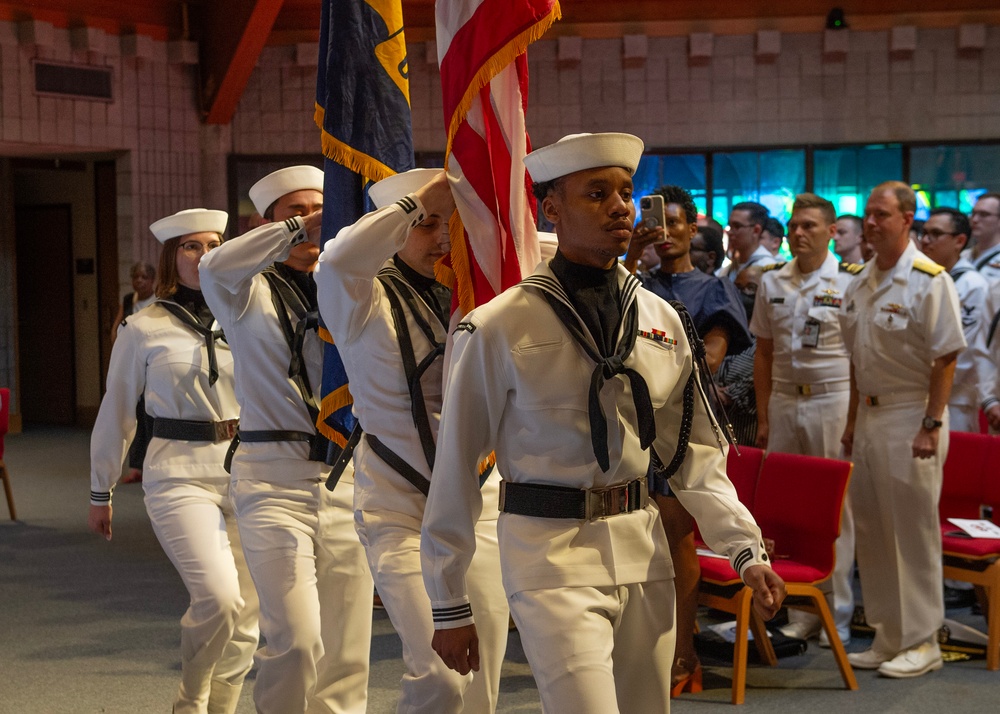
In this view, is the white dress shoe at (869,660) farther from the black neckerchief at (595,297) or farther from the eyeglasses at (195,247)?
the eyeglasses at (195,247)

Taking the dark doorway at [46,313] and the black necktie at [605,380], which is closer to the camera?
the black necktie at [605,380]

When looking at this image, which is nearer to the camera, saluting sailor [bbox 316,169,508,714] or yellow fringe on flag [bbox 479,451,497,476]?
saluting sailor [bbox 316,169,508,714]

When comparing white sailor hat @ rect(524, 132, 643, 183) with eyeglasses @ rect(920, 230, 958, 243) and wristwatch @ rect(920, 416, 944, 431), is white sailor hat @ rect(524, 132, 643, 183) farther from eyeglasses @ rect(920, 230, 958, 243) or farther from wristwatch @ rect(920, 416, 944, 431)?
eyeglasses @ rect(920, 230, 958, 243)

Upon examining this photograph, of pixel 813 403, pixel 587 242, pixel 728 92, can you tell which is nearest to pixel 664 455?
pixel 587 242

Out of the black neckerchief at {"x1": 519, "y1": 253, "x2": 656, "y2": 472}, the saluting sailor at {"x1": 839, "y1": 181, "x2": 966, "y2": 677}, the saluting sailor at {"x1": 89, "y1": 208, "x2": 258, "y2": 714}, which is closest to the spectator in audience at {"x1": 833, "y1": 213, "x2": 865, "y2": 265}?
the saluting sailor at {"x1": 839, "y1": 181, "x2": 966, "y2": 677}

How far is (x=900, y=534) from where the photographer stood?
16.7ft

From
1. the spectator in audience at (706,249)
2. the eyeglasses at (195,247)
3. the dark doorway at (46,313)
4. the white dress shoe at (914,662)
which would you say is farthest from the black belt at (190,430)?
the dark doorway at (46,313)

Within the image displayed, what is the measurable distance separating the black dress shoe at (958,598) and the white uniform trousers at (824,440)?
703 millimetres

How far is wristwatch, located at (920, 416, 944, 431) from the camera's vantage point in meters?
4.93

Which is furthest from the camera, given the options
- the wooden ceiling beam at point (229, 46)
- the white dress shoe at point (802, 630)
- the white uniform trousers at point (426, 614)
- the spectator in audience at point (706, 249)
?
the wooden ceiling beam at point (229, 46)

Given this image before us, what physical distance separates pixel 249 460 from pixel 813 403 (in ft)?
10.0

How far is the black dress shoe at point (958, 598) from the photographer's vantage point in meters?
6.07

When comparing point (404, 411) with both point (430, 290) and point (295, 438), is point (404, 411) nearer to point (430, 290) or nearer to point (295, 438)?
point (430, 290)

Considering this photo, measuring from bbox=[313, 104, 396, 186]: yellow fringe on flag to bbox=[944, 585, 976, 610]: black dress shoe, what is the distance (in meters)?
3.90
